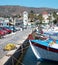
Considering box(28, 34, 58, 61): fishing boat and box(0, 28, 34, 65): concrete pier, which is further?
box(28, 34, 58, 61): fishing boat

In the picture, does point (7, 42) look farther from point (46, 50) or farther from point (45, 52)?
point (46, 50)

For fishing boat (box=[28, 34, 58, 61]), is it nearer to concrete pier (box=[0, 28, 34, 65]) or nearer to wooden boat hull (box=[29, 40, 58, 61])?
wooden boat hull (box=[29, 40, 58, 61])

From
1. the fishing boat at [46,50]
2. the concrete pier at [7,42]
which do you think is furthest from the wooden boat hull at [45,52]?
the concrete pier at [7,42]

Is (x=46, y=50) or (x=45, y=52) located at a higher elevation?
(x=46, y=50)

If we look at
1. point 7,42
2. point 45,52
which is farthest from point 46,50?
point 7,42

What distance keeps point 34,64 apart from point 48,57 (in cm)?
142

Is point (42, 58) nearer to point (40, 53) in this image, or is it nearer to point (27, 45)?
point (40, 53)

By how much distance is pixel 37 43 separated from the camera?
21750 mm

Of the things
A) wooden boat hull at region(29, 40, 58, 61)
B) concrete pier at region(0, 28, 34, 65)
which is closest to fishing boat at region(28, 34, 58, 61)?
wooden boat hull at region(29, 40, 58, 61)

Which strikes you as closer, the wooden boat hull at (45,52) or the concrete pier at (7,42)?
the concrete pier at (7,42)

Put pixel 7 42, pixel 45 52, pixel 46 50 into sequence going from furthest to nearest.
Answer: pixel 7 42
pixel 45 52
pixel 46 50

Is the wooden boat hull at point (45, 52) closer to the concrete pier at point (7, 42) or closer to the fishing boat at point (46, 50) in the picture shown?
the fishing boat at point (46, 50)

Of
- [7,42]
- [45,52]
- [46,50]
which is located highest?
[46,50]

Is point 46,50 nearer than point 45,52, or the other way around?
point 46,50
